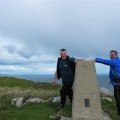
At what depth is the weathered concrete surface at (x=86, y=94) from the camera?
19094 mm

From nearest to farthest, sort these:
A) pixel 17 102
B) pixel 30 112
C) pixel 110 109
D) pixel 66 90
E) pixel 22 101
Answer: pixel 66 90, pixel 30 112, pixel 110 109, pixel 17 102, pixel 22 101

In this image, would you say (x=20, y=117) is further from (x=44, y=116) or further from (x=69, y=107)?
(x=69, y=107)

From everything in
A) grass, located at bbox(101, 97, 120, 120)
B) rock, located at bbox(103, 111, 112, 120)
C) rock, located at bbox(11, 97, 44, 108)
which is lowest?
rock, located at bbox(103, 111, 112, 120)

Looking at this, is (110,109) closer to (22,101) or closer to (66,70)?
(66,70)

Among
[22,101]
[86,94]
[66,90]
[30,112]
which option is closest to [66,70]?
[66,90]

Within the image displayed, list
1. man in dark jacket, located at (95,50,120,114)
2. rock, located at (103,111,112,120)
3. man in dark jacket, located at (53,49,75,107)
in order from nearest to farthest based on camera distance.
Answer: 1. man in dark jacket, located at (95,50,120,114)
2. rock, located at (103,111,112,120)
3. man in dark jacket, located at (53,49,75,107)

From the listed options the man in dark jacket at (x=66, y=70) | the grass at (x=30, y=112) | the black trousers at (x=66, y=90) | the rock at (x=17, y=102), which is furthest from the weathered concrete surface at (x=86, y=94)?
the rock at (x=17, y=102)

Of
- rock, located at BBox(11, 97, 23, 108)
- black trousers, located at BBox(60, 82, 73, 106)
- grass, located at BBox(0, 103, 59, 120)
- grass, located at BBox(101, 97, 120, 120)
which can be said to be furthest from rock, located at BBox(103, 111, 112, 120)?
rock, located at BBox(11, 97, 23, 108)

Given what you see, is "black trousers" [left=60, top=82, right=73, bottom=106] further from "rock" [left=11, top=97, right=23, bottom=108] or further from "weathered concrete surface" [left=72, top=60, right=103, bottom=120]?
"rock" [left=11, top=97, right=23, bottom=108]

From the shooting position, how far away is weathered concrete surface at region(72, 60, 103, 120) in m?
19.1

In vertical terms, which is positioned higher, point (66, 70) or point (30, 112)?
point (66, 70)

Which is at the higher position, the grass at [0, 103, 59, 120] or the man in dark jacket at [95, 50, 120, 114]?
the man in dark jacket at [95, 50, 120, 114]

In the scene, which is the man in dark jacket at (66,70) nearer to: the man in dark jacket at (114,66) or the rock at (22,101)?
the man in dark jacket at (114,66)

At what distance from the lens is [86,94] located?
19109 mm
